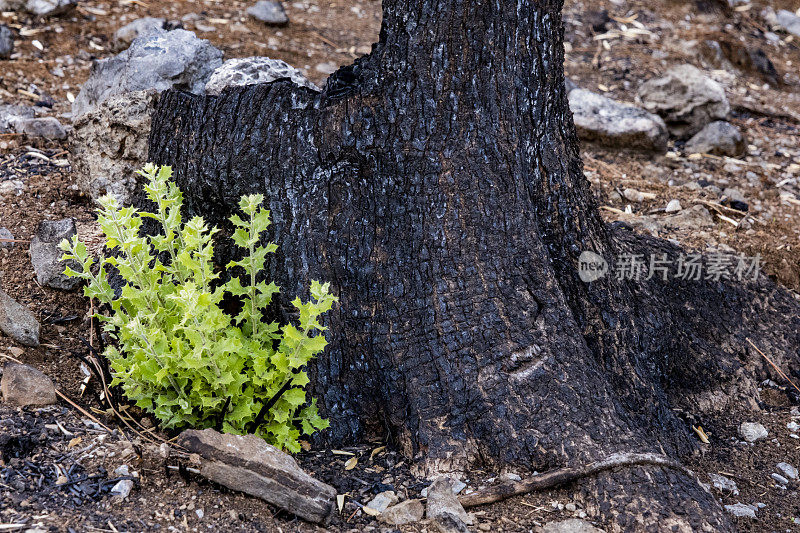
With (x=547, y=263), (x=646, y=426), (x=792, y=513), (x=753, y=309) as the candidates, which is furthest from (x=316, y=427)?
(x=753, y=309)

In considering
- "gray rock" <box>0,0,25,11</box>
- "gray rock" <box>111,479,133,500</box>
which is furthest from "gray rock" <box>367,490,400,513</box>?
"gray rock" <box>0,0,25,11</box>

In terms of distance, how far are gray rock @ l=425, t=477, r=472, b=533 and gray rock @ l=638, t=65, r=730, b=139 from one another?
533cm

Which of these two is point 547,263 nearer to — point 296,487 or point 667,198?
point 296,487

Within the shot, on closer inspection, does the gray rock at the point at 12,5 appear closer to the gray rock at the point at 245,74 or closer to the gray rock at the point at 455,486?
the gray rock at the point at 245,74

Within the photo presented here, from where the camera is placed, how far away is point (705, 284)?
159 inches

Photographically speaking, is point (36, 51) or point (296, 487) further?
point (36, 51)

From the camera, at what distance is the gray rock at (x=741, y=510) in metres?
2.94

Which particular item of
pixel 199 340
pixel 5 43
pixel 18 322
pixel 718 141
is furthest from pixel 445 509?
pixel 5 43

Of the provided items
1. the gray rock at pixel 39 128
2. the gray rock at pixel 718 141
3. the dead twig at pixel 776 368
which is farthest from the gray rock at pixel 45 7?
the dead twig at pixel 776 368

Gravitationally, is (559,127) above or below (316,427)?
above

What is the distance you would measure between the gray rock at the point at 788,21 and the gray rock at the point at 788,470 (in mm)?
8201

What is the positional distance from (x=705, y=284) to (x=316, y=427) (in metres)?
2.40

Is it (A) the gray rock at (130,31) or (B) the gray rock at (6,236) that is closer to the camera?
(B) the gray rock at (6,236)

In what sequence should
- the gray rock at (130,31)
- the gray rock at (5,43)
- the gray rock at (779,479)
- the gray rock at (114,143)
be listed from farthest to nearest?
the gray rock at (130,31)
the gray rock at (5,43)
the gray rock at (114,143)
the gray rock at (779,479)
